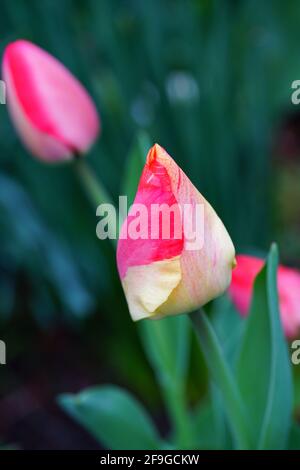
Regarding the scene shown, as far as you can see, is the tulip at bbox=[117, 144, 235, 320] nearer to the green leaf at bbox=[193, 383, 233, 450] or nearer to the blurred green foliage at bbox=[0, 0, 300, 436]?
the green leaf at bbox=[193, 383, 233, 450]

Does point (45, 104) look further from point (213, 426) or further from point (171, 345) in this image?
point (213, 426)

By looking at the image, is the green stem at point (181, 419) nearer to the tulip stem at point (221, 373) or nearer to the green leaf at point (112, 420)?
the green leaf at point (112, 420)

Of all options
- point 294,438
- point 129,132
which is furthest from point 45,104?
point 129,132

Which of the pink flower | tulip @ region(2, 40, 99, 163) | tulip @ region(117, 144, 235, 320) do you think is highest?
tulip @ region(2, 40, 99, 163)

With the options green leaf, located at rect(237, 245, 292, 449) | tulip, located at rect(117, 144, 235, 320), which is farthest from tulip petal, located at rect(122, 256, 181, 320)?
green leaf, located at rect(237, 245, 292, 449)

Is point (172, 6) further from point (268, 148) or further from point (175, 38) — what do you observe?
point (268, 148)

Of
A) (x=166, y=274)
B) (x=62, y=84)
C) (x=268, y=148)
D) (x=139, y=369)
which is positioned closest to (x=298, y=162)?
(x=268, y=148)
